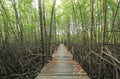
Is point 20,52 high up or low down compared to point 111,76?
up

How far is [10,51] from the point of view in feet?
28.5

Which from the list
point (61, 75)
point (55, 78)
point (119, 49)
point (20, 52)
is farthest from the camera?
point (20, 52)

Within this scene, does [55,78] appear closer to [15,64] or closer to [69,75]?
[69,75]

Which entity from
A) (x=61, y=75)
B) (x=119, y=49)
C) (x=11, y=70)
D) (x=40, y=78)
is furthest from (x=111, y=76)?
(x=11, y=70)

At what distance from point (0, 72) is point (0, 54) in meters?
1.40

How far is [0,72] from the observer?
260 inches

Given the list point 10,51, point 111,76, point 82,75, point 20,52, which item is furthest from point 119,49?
point 10,51

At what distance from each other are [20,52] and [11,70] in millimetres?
1143

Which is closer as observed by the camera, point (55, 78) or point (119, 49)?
point (55, 78)

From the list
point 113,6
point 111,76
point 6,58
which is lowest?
point 111,76

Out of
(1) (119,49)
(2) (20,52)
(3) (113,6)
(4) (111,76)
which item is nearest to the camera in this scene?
(4) (111,76)

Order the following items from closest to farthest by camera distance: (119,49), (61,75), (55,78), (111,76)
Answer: (55,78) → (61,75) → (111,76) → (119,49)

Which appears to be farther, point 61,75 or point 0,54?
point 0,54

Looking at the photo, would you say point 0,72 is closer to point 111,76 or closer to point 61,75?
point 61,75
